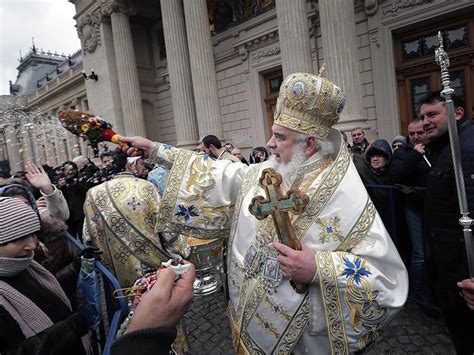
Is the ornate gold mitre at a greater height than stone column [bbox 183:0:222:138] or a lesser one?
lesser

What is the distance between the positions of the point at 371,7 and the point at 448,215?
731 cm

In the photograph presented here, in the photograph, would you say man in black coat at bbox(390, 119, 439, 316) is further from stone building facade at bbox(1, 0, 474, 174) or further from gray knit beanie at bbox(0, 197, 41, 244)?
stone building facade at bbox(1, 0, 474, 174)

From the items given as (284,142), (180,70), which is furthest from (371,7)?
(284,142)

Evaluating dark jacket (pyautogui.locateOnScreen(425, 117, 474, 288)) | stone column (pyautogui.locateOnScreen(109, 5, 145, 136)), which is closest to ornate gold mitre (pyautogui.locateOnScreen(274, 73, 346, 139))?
dark jacket (pyautogui.locateOnScreen(425, 117, 474, 288))

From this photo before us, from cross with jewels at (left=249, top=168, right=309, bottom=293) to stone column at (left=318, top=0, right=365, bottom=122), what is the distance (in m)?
5.63

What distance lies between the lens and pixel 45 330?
1162mm

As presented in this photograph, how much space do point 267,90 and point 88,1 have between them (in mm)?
9591

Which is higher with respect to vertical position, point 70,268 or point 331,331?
point 70,268

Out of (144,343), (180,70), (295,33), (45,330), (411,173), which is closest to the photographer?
(144,343)

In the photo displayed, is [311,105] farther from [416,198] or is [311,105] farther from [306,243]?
[416,198]

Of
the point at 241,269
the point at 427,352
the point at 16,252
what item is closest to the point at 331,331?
the point at 241,269

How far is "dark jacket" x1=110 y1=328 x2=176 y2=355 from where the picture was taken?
0.84 metres

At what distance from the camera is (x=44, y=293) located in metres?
1.28

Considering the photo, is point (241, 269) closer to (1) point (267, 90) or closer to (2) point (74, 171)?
(2) point (74, 171)
